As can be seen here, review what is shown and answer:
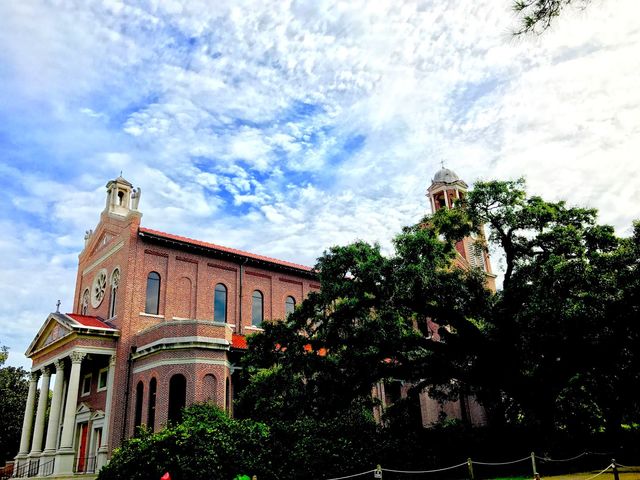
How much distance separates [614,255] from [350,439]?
1108 centimetres

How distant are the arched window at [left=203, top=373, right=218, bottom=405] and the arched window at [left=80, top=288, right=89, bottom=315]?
531 inches

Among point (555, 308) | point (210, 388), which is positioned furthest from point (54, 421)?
point (555, 308)

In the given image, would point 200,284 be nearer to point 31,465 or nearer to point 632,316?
point 31,465

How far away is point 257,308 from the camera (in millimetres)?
33844

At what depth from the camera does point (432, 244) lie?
19.7 metres

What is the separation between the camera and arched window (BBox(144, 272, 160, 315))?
29622 mm

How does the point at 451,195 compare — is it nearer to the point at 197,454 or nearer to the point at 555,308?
the point at 555,308

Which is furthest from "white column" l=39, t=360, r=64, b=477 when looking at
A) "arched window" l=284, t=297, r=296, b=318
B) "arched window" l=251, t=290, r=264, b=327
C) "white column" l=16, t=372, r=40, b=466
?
"arched window" l=284, t=297, r=296, b=318

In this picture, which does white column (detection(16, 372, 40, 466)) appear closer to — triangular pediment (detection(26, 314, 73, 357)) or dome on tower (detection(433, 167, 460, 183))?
triangular pediment (detection(26, 314, 73, 357))

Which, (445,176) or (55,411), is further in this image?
(445,176)

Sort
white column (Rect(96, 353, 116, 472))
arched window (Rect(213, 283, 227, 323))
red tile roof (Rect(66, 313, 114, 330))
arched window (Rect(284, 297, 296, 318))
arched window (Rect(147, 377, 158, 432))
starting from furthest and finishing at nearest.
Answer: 1. arched window (Rect(284, 297, 296, 318))
2. arched window (Rect(213, 283, 227, 323))
3. red tile roof (Rect(66, 313, 114, 330))
4. white column (Rect(96, 353, 116, 472))
5. arched window (Rect(147, 377, 158, 432))

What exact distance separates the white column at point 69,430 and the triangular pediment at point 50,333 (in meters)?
1.68

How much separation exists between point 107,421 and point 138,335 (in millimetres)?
4419

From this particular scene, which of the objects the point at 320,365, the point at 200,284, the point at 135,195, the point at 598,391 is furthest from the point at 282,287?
the point at 598,391
